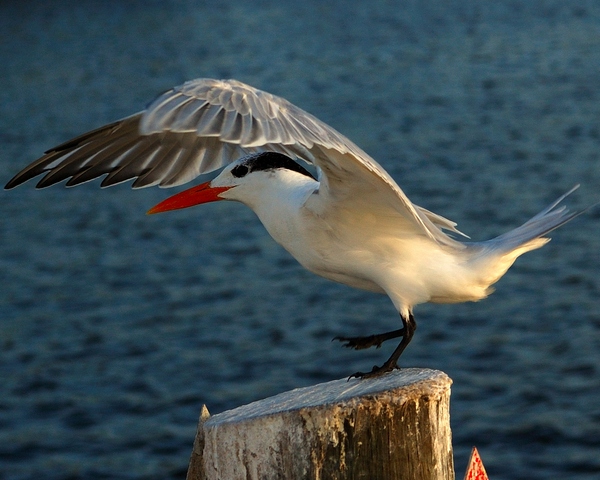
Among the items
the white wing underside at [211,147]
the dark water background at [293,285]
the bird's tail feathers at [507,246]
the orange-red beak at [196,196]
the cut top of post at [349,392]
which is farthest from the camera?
the dark water background at [293,285]

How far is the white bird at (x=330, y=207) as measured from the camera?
3963mm

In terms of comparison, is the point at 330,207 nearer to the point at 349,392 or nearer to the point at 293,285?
the point at 349,392

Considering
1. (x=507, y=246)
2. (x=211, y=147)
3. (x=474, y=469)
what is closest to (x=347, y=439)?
(x=474, y=469)

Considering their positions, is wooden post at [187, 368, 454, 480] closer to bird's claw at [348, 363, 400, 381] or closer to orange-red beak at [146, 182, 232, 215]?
bird's claw at [348, 363, 400, 381]

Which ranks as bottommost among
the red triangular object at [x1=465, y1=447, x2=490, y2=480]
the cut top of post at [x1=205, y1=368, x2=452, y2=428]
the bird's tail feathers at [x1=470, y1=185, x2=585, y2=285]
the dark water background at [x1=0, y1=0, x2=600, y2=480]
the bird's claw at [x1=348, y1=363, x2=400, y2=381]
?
the red triangular object at [x1=465, y1=447, x2=490, y2=480]

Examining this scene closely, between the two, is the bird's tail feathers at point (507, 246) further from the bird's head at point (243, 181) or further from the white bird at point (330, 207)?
the bird's head at point (243, 181)

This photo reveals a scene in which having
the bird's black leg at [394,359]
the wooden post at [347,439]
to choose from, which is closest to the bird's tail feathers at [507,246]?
the bird's black leg at [394,359]

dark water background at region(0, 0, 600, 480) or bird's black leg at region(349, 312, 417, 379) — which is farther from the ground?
dark water background at region(0, 0, 600, 480)

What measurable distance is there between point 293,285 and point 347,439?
22.9ft

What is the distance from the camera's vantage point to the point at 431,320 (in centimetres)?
934

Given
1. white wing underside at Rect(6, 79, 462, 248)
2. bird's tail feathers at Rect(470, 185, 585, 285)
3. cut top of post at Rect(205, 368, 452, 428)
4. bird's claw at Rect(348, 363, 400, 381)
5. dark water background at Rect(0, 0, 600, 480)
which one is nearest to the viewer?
white wing underside at Rect(6, 79, 462, 248)

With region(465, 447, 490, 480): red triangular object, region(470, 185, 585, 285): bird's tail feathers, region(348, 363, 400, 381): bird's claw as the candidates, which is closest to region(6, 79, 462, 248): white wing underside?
region(470, 185, 585, 285): bird's tail feathers

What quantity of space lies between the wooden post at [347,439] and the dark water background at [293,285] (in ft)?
13.9

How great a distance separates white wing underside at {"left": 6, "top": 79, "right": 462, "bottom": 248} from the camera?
10.9 ft
